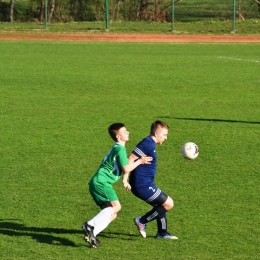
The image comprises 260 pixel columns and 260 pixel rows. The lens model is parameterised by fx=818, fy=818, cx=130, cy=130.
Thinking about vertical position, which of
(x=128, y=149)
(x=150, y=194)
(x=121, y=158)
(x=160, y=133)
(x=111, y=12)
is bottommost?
(x=128, y=149)

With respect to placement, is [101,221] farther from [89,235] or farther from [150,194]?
[150,194]

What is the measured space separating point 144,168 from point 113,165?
0.40 metres

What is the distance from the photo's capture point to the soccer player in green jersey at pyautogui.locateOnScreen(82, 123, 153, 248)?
8594 mm

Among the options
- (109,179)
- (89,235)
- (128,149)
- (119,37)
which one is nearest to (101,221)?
(89,235)

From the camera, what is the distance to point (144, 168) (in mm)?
8961

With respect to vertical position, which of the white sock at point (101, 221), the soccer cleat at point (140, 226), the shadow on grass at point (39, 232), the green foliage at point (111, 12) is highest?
the green foliage at point (111, 12)

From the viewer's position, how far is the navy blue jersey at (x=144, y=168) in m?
8.88

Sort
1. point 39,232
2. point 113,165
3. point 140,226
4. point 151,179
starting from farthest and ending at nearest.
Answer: point 39,232 < point 140,226 < point 151,179 < point 113,165

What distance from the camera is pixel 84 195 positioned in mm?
11086

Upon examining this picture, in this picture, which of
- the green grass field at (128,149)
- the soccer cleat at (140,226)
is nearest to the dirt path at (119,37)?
the green grass field at (128,149)

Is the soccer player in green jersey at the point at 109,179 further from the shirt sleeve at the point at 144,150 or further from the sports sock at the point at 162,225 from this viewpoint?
the sports sock at the point at 162,225

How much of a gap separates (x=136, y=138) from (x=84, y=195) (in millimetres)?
4527

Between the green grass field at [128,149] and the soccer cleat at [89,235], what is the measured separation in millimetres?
101

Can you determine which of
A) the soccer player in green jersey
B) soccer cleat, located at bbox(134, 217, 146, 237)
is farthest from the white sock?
soccer cleat, located at bbox(134, 217, 146, 237)
